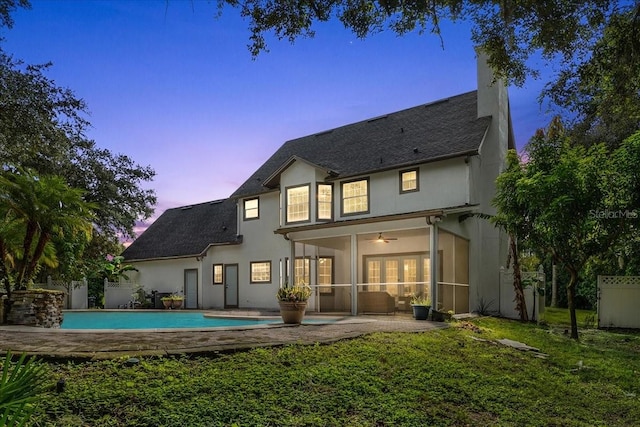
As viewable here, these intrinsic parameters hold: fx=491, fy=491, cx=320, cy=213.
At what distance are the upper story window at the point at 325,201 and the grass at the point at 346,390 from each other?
10056 millimetres

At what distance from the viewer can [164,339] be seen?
324 inches

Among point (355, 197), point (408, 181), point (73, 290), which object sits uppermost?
point (408, 181)

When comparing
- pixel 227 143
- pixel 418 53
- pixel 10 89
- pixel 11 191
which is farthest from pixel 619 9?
pixel 227 143

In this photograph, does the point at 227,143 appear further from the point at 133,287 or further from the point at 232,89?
the point at 133,287

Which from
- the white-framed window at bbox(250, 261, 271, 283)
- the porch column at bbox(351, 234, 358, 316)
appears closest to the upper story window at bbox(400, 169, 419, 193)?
the porch column at bbox(351, 234, 358, 316)

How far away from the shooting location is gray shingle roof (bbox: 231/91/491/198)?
1712 centimetres

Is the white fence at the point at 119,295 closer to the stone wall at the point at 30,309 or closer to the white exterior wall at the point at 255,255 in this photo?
the white exterior wall at the point at 255,255

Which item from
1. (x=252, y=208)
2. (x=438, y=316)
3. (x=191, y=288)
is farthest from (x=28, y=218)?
(x=191, y=288)

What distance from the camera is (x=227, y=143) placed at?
2267 centimetres

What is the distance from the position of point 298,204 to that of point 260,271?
3.90 metres

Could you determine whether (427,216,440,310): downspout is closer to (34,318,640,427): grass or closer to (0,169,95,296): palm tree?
(34,318,640,427): grass

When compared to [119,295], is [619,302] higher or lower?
higher

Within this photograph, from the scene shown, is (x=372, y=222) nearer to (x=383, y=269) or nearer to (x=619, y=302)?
(x=383, y=269)

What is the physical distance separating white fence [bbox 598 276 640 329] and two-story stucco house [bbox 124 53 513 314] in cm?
333
